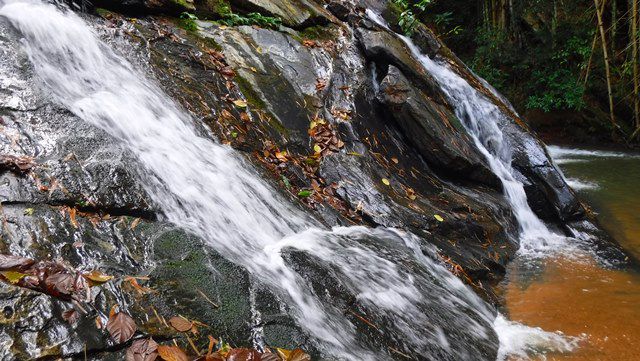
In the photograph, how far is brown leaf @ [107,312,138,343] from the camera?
1.74 m

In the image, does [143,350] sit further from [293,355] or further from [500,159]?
[500,159]

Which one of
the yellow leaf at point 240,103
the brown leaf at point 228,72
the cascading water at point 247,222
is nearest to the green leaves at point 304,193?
the cascading water at point 247,222

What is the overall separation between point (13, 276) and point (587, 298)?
15.5ft

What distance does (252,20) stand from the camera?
19.9 feet

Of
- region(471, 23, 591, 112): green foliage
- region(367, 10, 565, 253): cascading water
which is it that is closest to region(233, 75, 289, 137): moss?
region(367, 10, 565, 253): cascading water

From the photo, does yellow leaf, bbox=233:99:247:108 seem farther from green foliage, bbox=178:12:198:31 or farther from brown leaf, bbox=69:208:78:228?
brown leaf, bbox=69:208:78:228

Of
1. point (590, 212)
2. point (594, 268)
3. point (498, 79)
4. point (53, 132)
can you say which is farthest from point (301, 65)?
point (498, 79)

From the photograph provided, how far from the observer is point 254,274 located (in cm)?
245

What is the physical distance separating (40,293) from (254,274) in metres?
1.07

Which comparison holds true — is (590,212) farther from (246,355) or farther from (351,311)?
(246,355)

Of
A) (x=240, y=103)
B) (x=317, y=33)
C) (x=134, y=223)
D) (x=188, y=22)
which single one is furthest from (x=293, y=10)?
(x=134, y=223)

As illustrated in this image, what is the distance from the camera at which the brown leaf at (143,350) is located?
1.70 meters

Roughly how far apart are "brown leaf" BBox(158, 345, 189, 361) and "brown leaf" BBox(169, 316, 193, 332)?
4.8 inches

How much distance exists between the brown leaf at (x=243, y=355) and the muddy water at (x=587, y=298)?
8.35ft
